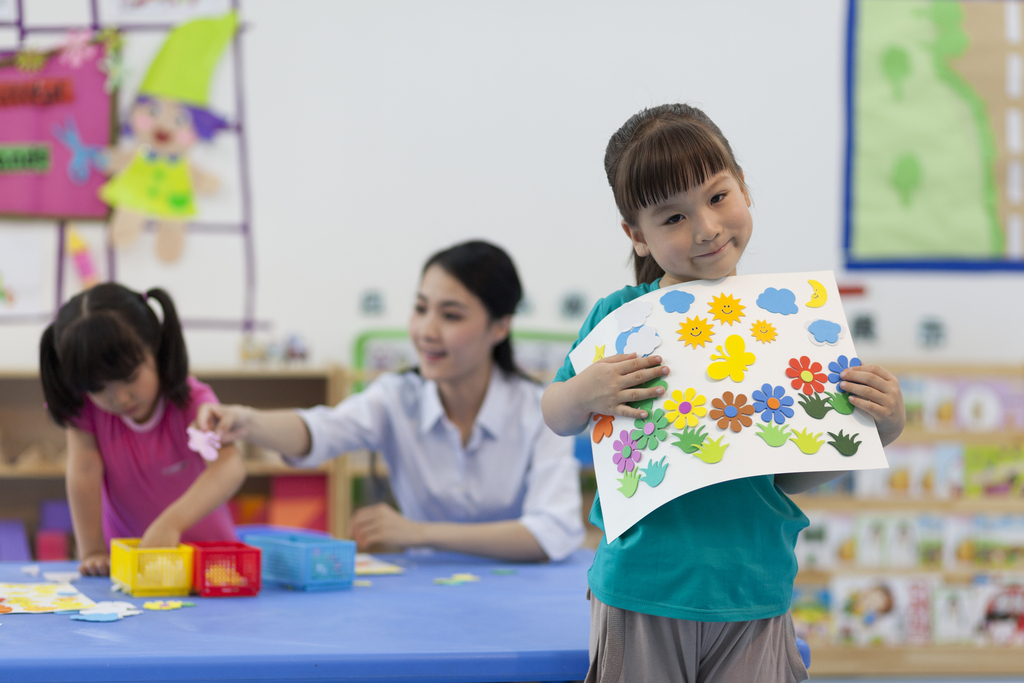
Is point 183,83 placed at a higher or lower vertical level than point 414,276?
higher

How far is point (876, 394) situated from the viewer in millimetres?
828

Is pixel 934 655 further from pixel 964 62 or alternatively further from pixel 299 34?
pixel 299 34

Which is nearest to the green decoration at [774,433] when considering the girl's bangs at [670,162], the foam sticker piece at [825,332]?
the foam sticker piece at [825,332]

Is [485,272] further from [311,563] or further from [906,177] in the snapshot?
[906,177]

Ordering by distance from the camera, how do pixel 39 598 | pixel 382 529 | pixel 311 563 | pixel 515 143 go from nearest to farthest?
1. pixel 39 598
2. pixel 311 563
3. pixel 382 529
4. pixel 515 143

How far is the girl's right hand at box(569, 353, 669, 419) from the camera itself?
83cm

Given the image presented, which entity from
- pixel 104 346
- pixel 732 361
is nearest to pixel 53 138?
pixel 104 346

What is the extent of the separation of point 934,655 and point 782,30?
2.58 m

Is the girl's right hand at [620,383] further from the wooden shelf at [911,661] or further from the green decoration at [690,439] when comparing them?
the wooden shelf at [911,661]

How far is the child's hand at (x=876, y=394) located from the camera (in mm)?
827

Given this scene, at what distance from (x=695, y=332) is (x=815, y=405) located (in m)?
0.14

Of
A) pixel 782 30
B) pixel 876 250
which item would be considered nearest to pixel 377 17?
pixel 782 30

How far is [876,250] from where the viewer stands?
140 inches

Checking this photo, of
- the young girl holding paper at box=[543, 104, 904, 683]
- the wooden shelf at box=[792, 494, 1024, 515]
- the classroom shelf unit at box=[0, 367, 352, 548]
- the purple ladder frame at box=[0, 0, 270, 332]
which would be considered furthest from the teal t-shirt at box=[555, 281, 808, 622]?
the purple ladder frame at box=[0, 0, 270, 332]
